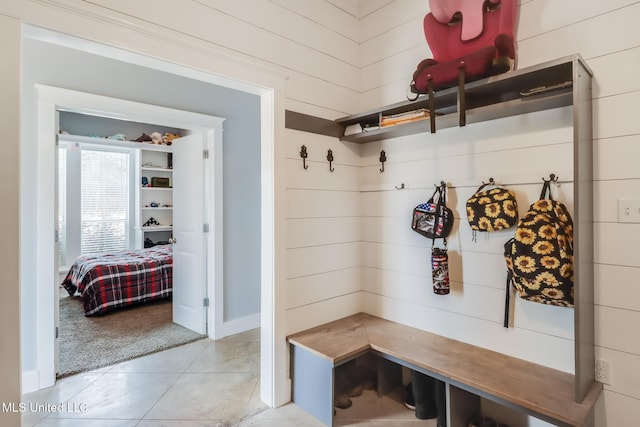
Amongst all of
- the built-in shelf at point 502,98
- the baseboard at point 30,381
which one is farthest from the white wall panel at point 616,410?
the baseboard at point 30,381

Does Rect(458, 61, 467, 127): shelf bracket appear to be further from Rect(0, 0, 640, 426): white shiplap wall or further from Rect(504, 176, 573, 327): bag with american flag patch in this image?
Rect(504, 176, 573, 327): bag with american flag patch

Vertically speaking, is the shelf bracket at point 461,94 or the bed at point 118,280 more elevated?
the shelf bracket at point 461,94

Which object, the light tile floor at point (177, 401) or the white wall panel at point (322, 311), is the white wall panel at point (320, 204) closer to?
the white wall panel at point (322, 311)

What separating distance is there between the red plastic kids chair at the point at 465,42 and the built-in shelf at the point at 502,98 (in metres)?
0.07

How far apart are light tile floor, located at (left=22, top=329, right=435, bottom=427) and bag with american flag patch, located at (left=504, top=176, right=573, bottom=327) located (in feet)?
3.53

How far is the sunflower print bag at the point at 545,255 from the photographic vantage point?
1497 millimetres

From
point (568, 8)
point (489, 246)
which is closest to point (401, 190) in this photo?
point (489, 246)

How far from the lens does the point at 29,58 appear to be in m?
2.46

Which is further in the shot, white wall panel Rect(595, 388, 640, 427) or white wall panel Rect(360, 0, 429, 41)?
white wall panel Rect(360, 0, 429, 41)

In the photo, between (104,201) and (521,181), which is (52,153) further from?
(104,201)

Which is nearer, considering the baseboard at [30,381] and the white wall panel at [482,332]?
the white wall panel at [482,332]

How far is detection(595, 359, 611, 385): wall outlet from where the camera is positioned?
153cm

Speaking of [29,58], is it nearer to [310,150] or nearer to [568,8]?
[310,150]

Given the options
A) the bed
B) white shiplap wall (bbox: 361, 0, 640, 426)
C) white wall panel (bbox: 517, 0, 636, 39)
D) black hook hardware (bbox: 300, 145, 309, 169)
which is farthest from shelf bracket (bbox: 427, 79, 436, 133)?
the bed
